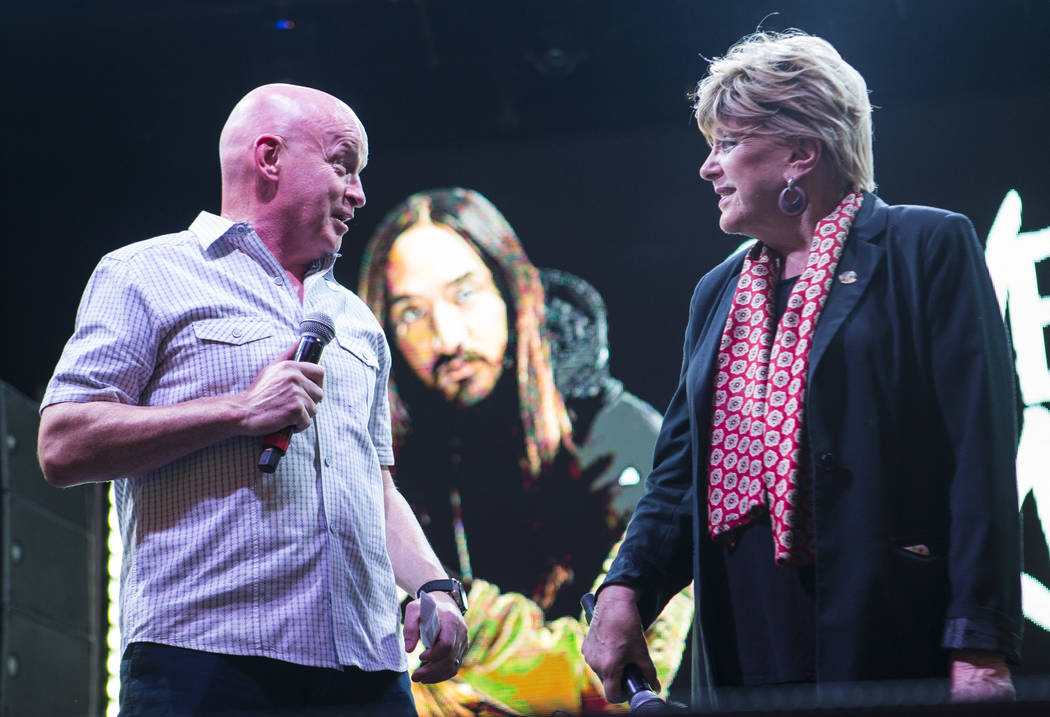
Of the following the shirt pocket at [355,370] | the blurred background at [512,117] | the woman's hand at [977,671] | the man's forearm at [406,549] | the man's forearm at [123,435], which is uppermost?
the blurred background at [512,117]

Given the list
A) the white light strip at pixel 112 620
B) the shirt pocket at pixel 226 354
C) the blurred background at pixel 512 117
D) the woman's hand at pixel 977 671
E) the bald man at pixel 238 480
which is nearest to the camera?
the woman's hand at pixel 977 671

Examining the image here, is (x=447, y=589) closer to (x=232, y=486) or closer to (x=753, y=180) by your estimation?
(x=232, y=486)

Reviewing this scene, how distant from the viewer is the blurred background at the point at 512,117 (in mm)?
4105

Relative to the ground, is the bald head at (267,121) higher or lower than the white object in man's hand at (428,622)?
higher

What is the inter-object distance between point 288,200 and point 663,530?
0.79 m

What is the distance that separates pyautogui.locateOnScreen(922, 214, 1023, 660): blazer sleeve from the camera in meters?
1.54

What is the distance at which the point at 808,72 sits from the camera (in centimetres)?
190

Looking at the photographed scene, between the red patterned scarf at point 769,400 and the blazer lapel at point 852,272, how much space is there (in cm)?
1

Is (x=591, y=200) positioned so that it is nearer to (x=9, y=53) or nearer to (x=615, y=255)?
(x=615, y=255)

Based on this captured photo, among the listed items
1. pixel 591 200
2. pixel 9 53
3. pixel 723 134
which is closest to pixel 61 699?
pixel 9 53

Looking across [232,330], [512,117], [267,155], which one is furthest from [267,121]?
[512,117]

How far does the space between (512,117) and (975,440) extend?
3.10m

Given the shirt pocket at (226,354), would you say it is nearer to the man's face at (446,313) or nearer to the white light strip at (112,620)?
the man's face at (446,313)

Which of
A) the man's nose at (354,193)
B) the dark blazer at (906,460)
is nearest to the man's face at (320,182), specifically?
the man's nose at (354,193)
